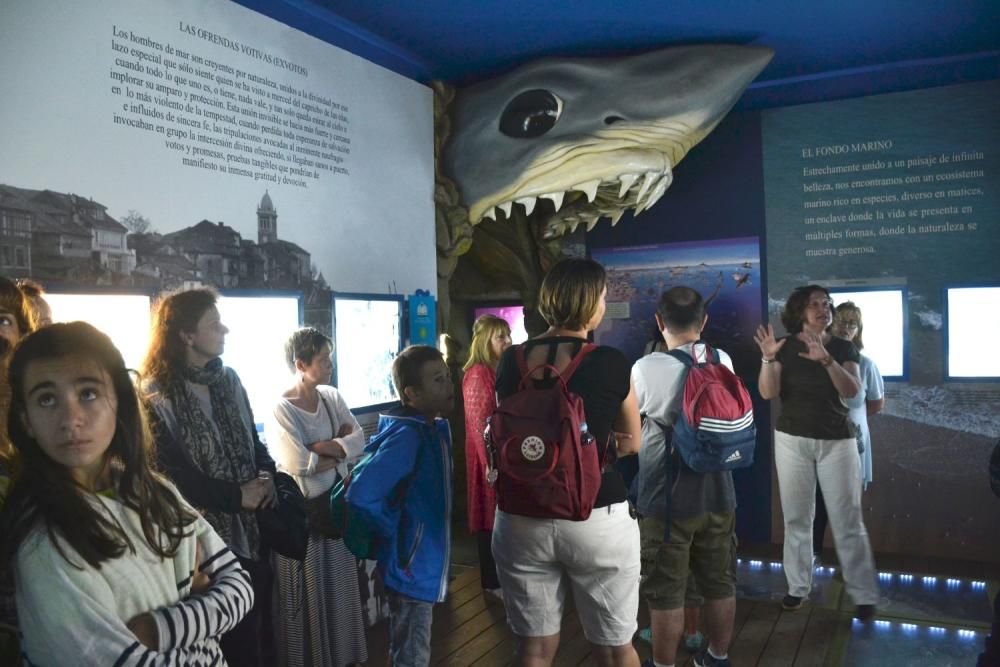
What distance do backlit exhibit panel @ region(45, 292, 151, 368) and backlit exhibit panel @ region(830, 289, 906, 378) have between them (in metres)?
4.12

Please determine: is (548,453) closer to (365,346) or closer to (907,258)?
(365,346)

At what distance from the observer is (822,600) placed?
164 inches

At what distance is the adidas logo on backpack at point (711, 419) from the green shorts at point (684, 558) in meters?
0.24

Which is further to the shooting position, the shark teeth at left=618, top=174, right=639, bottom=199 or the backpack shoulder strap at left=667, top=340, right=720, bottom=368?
the shark teeth at left=618, top=174, right=639, bottom=199

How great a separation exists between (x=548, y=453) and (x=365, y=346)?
222 centimetres

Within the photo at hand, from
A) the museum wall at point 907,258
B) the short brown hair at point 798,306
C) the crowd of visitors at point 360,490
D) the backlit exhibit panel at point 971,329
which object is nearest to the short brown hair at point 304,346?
the crowd of visitors at point 360,490

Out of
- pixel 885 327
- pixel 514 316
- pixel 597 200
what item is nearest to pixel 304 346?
pixel 597 200

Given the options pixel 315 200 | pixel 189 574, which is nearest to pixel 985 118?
pixel 315 200

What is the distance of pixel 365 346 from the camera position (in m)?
4.23

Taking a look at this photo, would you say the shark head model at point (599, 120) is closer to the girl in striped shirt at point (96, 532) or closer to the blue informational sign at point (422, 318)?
the blue informational sign at point (422, 318)

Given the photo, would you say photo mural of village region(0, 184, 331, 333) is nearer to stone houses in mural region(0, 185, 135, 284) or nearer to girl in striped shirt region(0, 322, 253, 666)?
stone houses in mural region(0, 185, 135, 284)

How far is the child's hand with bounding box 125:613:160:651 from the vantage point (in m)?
1.40

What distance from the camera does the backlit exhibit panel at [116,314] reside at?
2645 mm

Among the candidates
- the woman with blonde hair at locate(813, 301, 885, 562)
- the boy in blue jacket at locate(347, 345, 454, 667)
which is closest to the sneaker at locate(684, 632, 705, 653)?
the woman with blonde hair at locate(813, 301, 885, 562)
